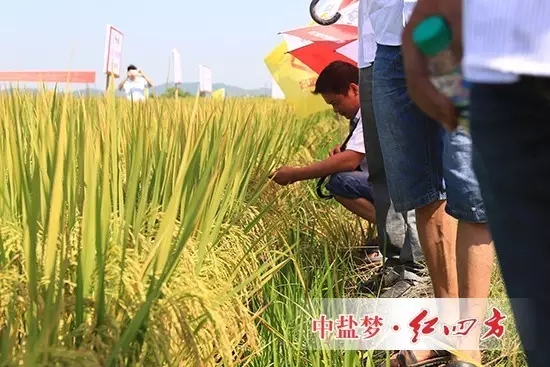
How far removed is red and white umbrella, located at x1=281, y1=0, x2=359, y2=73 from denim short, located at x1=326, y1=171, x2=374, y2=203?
35.8 inches

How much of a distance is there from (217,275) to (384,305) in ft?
1.90

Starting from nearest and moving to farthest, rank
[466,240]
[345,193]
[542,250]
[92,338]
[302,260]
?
[542,250], [92,338], [466,240], [302,260], [345,193]

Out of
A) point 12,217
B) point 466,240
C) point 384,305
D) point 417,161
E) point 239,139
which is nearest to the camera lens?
point 12,217

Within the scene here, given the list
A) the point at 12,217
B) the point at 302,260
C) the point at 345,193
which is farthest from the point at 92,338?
the point at 345,193

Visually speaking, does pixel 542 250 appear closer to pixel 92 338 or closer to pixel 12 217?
pixel 92 338

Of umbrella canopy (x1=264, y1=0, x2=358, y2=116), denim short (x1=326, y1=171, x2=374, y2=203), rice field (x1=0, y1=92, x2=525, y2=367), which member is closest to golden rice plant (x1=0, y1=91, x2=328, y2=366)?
rice field (x1=0, y1=92, x2=525, y2=367)

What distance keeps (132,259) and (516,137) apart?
0.86 m

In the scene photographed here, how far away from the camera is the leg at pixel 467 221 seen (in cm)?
157

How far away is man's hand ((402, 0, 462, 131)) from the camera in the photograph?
0.68 m

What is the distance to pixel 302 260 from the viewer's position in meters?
2.31

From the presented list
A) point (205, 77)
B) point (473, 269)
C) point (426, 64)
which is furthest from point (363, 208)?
point (205, 77)

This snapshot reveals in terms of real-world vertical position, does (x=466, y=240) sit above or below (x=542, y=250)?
below

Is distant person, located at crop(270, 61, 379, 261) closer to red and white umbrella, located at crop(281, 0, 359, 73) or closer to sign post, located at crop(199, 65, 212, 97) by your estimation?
red and white umbrella, located at crop(281, 0, 359, 73)

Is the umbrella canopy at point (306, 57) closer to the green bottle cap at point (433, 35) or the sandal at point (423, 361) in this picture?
the sandal at point (423, 361)
